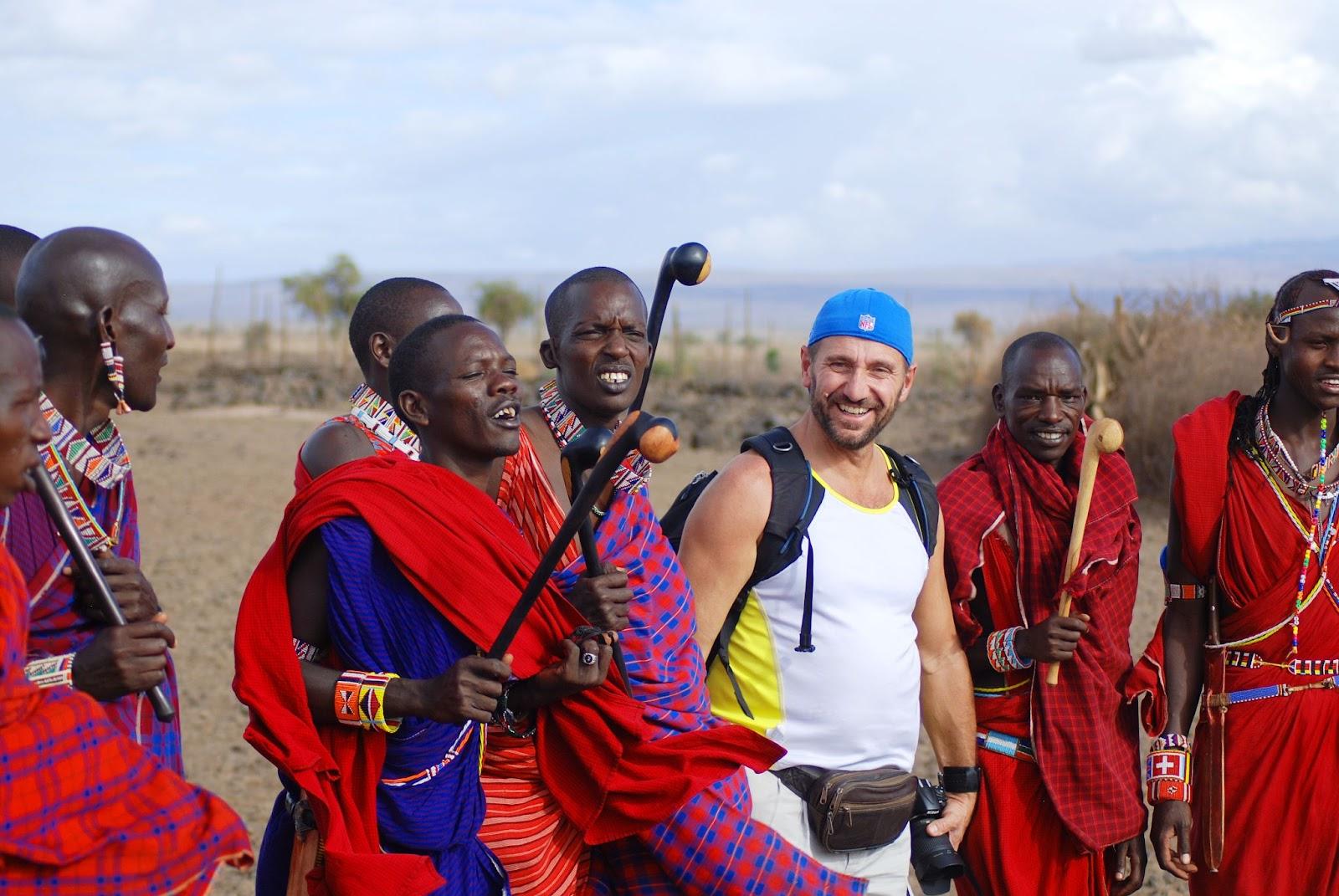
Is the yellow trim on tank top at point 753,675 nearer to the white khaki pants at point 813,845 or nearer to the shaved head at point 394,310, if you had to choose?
the white khaki pants at point 813,845

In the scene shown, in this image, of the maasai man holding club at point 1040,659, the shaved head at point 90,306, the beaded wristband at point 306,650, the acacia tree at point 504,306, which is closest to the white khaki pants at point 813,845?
the maasai man holding club at point 1040,659

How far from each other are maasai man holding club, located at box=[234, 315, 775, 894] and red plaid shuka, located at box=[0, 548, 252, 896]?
0.46 metres

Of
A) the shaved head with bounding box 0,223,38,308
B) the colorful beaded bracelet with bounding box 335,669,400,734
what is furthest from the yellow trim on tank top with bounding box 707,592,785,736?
the shaved head with bounding box 0,223,38,308

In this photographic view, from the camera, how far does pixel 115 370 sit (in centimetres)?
278

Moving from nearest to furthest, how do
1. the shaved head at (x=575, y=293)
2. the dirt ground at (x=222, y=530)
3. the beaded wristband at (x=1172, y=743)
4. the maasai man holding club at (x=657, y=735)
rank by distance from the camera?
1. the maasai man holding club at (x=657, y=735)
2. the shaved head at (x=575, y=293)
3. the beaded wristband at (x=1172, y=743)
4. the dirt ground at (x=222, y=530)

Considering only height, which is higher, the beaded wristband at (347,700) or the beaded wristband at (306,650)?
the beaded wristband at (306,650)

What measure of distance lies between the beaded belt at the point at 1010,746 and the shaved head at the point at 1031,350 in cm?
94

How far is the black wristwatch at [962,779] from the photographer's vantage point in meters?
3.71

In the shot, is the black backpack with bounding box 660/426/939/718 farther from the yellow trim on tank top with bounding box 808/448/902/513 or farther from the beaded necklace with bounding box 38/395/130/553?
the beaded necklace with bounding box 38/395/130/553

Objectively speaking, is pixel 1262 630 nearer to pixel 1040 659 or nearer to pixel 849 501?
pixel 1040 659

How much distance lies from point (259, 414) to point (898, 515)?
72.9 feet

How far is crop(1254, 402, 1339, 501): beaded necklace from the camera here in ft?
12.2

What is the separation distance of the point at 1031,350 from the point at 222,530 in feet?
33.6

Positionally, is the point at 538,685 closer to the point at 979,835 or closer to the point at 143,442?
the point at 979,835
